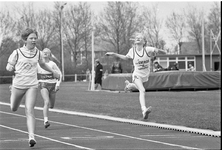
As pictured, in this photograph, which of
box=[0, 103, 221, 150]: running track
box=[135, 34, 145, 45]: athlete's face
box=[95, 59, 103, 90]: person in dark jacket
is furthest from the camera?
box=[95, 59, 103, 90]: person in dark jacket

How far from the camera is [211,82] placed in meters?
31.9

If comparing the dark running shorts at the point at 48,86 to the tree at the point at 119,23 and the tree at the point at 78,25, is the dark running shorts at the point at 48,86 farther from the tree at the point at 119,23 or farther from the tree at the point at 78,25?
the tree at the point at 78,25

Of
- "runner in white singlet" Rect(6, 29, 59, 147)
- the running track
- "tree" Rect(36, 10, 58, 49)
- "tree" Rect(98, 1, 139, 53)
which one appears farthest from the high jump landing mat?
"tree" Rect(36, 10, 58, 49)

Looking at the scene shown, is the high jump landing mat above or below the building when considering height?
below

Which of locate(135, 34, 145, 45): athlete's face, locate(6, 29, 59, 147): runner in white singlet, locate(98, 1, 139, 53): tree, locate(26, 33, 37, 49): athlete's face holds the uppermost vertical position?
locate(98, 1, 139, 53): tree

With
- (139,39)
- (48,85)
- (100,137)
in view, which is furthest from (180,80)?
(100,137)

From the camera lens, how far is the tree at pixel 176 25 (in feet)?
216

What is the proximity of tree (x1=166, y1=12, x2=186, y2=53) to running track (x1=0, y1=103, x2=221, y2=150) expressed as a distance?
5252cm

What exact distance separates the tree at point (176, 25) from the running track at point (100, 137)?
5252 centimetres

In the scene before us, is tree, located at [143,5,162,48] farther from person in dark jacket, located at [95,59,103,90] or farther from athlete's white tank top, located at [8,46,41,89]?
athlete's white tank top, located at [8,46,41,89]

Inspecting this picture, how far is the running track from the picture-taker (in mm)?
9492

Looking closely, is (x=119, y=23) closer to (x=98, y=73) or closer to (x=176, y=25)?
(x=176, y=25)

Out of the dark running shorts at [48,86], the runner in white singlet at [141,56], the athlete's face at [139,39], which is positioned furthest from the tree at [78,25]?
the athlete's face at [139,39]

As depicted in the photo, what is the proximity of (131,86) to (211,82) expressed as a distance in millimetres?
19054
